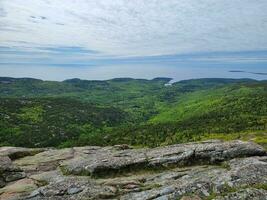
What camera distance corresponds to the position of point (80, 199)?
27422 mm

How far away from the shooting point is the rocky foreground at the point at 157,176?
81.2 feet

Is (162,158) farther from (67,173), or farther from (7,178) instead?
(7,178)

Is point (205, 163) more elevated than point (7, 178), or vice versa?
point (205, 163)

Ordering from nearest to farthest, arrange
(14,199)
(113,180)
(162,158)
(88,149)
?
(14,199) → (113,180) → (162,158) → (88,149)

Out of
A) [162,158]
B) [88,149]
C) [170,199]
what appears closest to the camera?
[170,199]

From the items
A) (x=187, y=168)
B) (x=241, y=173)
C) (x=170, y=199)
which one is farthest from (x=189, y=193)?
(x=187, y=168)

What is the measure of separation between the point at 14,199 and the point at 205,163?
18.7m

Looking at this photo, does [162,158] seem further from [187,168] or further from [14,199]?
[14,199]

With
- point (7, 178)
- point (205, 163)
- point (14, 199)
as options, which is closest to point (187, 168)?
point (205, 163)

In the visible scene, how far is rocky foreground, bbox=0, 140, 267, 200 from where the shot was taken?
24.8 meters

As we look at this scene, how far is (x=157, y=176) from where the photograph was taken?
31.2m

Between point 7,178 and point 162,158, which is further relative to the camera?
point 7,178

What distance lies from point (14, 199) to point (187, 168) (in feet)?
54.6

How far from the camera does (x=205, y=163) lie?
33188 millimetres
